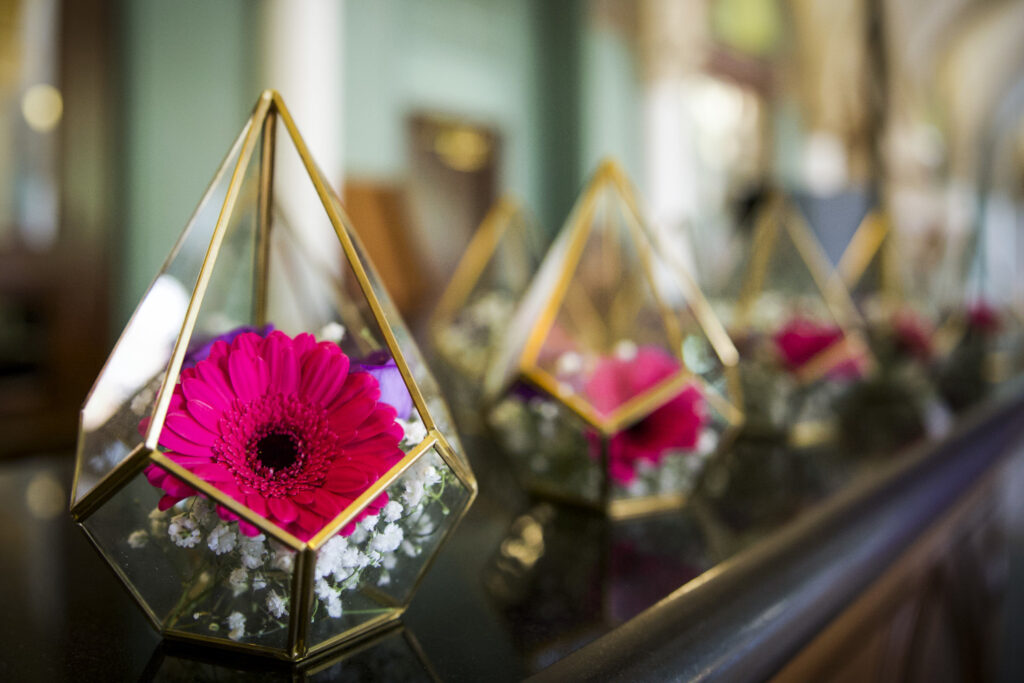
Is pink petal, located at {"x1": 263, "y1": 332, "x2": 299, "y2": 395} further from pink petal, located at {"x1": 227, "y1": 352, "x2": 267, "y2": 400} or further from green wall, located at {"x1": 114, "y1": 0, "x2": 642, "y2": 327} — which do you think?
green wall, located at {"x1": 114, "y1": 0, "x2": 642, "y2": 327}

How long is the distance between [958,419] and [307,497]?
2.96ft

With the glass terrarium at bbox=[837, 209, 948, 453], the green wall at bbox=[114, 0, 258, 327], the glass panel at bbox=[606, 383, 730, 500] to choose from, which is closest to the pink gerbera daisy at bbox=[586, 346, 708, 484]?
the glass panel at bbox=[606, 383, 730, 500]

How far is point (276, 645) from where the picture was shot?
0.30 meters

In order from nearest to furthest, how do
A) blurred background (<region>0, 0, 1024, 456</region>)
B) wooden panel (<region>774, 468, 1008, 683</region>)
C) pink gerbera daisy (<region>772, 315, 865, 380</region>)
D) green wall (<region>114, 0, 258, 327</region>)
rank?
1. wooden panel (<region>774, 468, 1008, 683</region>)
2. pink gerbera daisy (<region>772, 315, 865, 380</region>)
3. blurred background (<region>0, 0, 1024, 456</region>)
4. green wall (<region>114, 0, 258, 327</region>)

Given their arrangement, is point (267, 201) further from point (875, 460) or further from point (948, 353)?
point (948, 353)

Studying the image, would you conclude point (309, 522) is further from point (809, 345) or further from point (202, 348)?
point (809, 345)

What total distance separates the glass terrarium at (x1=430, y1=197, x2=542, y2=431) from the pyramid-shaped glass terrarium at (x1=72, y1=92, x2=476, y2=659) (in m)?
0.49

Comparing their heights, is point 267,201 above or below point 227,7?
below

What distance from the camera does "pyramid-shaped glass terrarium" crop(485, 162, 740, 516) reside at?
51 centimetres

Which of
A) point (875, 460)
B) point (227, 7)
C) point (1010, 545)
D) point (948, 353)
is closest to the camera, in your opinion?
point (875, 460)

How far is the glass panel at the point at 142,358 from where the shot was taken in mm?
297

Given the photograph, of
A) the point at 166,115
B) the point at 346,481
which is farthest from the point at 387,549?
the point at 166,115

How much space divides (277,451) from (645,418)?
31 cm

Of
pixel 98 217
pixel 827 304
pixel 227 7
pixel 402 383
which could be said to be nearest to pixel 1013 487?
pixel 827 304
